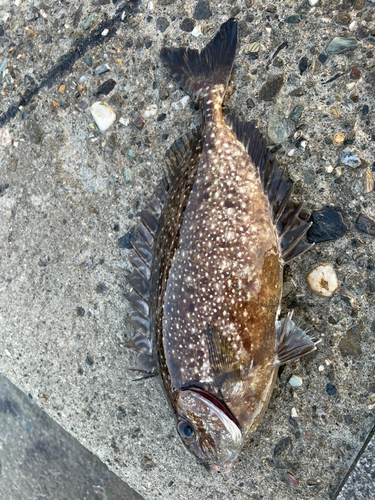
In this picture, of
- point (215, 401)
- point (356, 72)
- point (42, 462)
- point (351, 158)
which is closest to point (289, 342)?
point (215, 401)

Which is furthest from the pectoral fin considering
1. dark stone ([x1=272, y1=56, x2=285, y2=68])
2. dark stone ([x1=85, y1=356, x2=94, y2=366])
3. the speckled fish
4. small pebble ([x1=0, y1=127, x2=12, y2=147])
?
small pebble ([x1=0, y1=127, x2=12, y2=147])

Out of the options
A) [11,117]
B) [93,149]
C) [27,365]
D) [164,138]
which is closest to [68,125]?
[93,149]

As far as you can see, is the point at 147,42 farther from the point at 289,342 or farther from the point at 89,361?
the point at 89,361

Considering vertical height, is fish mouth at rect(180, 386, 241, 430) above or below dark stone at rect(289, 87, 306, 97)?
below

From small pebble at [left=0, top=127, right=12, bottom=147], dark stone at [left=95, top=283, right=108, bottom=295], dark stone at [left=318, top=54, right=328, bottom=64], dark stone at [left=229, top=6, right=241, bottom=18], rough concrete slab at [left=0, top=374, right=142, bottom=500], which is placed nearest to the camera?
dark stone at [left=318, top=54, right=328, bottom=64]

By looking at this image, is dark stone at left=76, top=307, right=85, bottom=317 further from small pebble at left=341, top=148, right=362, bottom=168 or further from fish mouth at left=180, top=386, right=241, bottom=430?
small pebble at left=341, top=148, right=362, bottom=168

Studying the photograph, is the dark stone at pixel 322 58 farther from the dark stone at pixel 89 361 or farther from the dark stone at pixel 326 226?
the dark stone at pixel 89 361
